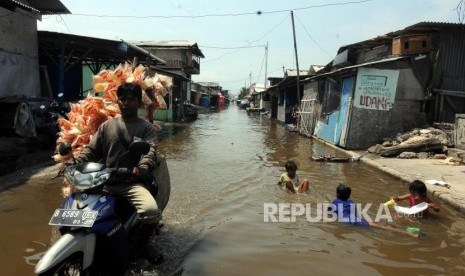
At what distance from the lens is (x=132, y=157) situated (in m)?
4.29

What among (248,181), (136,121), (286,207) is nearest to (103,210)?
(136,121)

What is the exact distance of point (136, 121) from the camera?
4465 mm

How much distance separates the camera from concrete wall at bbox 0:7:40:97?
45.0ft

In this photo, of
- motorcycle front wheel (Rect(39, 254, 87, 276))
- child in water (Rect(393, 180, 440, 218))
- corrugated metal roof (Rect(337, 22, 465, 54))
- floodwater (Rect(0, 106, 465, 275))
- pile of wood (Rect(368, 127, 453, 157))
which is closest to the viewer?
motorcycle front wheel (Rect(39, 254, 87, 276))

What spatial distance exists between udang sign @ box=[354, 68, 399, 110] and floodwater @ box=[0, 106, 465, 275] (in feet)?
19.5

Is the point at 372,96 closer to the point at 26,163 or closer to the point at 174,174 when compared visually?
the point at 174,174

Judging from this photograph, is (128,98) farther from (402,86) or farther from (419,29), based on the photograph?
(419,29)

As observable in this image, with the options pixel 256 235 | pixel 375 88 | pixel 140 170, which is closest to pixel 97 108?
pixel 140 170

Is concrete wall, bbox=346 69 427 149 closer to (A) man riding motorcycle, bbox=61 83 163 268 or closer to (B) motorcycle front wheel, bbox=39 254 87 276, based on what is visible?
(A) man riding motorcycle, bbox=61 83 163 268

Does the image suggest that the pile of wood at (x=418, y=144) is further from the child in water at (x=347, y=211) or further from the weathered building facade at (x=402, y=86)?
the child in water at (x=347, y=211)

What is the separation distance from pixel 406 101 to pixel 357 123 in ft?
6.51

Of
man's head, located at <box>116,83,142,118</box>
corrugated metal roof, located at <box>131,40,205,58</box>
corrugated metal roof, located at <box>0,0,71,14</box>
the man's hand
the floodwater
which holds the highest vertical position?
corrugated metal roof, located at <box>131,40,205,58</box>

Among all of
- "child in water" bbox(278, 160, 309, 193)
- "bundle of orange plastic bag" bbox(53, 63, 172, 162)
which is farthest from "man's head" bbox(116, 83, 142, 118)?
"child in water" bbox(278, 160, 309, 193)

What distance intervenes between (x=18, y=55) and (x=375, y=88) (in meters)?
12.8
